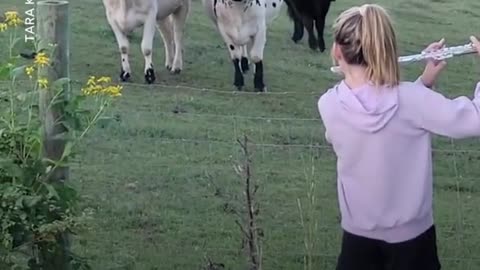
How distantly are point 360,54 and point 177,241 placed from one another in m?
2.95

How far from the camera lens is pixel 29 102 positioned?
5.13m

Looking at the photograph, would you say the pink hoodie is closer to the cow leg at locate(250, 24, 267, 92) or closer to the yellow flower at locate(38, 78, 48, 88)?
the yellow flower at locate(38, 78, 48, 88)

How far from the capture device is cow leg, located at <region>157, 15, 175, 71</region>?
13977 mm

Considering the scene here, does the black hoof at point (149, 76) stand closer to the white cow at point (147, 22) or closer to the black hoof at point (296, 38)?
the white cow at point (147, 22)

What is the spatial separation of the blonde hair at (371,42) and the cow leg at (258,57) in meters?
8.51

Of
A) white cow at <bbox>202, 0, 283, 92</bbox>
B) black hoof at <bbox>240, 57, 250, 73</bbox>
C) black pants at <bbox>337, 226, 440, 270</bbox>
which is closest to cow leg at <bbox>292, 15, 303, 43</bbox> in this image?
black hoof at <bbox>240, 57, 250, 73</bbox>

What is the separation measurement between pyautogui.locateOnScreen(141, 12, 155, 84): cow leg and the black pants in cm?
856

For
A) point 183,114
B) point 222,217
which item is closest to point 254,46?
point 183,114

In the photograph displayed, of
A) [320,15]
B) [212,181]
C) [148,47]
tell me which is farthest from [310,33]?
[212,181]

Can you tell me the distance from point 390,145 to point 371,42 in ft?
1.22

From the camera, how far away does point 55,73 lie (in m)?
5.24

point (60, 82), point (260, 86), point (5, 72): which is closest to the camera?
point (5, 72)

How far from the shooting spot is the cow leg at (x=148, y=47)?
12984 millimetres

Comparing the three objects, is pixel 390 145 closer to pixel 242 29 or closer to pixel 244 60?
pixel 242 29
